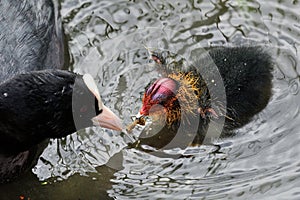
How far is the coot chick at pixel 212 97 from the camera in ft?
18.0

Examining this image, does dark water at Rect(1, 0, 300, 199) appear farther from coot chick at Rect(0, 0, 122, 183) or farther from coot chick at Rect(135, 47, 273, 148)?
coot chick at Rect(0, 0, 122, 183)

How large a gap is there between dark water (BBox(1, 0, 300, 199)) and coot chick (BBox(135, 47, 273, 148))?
4.4 inches

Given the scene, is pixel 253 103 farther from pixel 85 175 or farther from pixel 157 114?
pixel 85 175

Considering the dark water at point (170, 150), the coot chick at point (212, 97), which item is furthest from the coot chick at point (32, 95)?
the coot chick at point (212, 97)

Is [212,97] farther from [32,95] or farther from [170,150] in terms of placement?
[32,95]

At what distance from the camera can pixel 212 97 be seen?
552 cm

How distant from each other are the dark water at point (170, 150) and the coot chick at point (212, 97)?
11 cm

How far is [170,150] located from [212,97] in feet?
1.56

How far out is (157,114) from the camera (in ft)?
18.0

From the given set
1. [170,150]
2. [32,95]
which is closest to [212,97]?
[170,150]

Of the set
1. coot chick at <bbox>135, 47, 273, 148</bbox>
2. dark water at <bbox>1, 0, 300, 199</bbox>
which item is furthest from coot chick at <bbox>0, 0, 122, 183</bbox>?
coot chick at <bbox>135, 47, 273, 148</bbox>

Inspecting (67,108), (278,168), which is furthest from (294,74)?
(67,108)

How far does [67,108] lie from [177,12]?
2.00 metres

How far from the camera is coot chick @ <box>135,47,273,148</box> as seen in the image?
5480 millimetres
